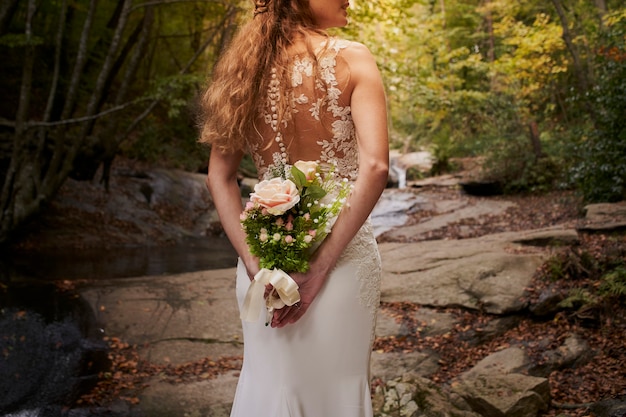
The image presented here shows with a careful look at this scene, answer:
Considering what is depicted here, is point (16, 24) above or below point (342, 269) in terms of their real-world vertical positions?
above

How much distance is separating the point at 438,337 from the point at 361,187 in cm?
445

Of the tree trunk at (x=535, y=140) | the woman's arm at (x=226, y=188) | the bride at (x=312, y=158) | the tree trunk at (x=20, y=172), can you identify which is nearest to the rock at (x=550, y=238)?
the bride at (x=312, y=158)

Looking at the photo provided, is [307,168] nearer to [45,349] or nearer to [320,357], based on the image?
[320,357]

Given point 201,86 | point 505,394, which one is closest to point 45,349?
point 201,86

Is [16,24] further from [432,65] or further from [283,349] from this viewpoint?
[432,65]

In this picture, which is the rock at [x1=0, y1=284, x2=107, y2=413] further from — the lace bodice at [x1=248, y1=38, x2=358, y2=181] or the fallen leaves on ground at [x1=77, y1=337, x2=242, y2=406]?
the lace bodice at [x1=248, y1=38, x2=358, y2=181]

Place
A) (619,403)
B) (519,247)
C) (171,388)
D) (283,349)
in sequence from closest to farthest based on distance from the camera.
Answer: (283,349)
(619,403)
(171,388)
(519,247)

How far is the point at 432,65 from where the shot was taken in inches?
978

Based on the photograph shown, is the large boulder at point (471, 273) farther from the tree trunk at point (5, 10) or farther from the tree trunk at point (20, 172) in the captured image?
the tree trunk at point (5, 10)

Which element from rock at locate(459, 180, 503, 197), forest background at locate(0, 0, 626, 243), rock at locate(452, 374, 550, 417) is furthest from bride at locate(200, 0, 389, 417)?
rock at locate(459, 180, 503, 197)

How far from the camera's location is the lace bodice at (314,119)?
2.06 m

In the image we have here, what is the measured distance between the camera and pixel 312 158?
2.17 meters

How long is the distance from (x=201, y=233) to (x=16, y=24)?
19.2ft

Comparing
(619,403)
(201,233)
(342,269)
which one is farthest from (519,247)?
(201,233)
